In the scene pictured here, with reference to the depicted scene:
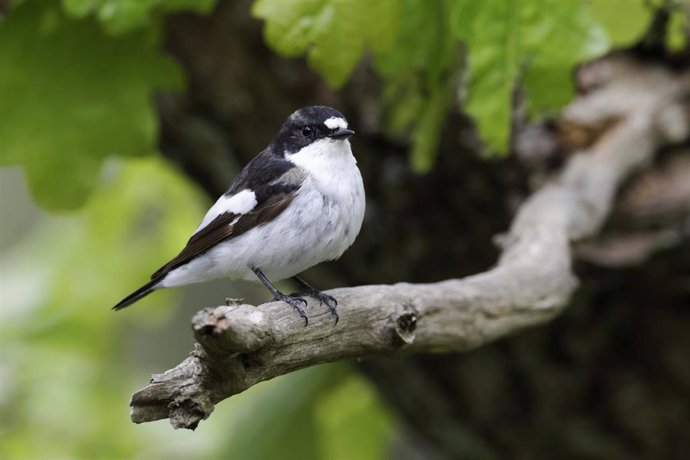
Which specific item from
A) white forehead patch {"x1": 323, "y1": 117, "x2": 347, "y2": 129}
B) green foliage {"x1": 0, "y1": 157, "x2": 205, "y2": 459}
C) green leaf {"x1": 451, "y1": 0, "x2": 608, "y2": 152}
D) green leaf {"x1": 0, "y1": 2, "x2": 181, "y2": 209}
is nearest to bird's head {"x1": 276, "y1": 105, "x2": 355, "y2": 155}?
white forehead patch {"x1": 323, "y1": 117, "x2": 347, "y2": 129}

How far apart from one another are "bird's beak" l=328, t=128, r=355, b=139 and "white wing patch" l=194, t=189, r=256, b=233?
0.39 metres

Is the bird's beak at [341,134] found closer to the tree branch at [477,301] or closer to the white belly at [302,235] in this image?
the white belly at [302,235]

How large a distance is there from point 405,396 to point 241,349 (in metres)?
3.07

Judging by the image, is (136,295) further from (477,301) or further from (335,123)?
(477,301)

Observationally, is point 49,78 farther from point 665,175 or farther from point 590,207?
point 665,175

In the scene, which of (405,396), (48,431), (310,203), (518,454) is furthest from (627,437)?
(48,431)

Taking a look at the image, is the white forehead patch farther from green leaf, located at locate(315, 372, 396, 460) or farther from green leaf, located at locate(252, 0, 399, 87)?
green leaf, located at locate(315, 372, 396, 460)

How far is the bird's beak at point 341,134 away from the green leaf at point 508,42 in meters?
0.64

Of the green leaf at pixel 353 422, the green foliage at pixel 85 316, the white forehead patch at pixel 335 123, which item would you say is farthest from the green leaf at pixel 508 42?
the green foliage at pixel 85 316

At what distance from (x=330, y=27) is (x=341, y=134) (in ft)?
2.03

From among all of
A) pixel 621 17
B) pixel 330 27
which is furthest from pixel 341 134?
pixel 621 17

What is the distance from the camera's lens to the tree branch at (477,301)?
2.05 meters

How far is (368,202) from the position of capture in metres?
4.60

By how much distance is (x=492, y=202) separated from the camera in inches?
176
